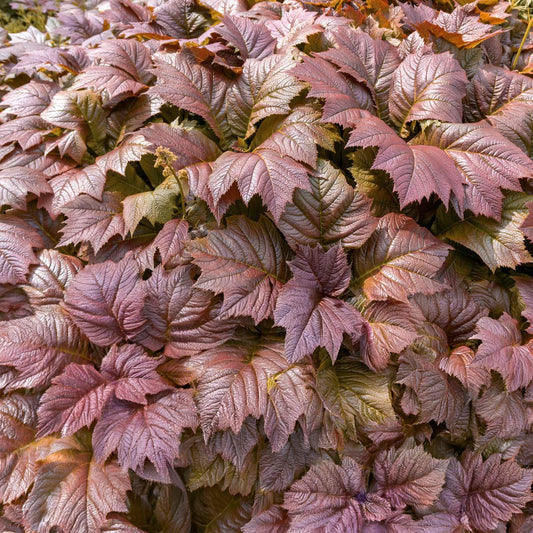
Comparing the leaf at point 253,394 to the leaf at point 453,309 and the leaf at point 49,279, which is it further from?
the leaf at point 49,279

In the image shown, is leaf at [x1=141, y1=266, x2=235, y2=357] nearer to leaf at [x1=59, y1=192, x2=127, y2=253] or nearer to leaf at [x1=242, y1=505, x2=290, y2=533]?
leaf at [x1=59, y1=192, x2=127, y2=253]

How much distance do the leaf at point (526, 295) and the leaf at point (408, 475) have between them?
24.6 inches

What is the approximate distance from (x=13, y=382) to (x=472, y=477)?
1.77m

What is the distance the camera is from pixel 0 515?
1811mm

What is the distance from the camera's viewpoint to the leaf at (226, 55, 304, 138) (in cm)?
188

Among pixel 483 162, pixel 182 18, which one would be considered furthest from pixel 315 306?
pixel 182 18

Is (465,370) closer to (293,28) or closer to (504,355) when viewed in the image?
(504,355)

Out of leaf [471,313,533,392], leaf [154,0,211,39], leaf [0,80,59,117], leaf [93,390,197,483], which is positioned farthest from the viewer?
leaf [154,0,211,39]

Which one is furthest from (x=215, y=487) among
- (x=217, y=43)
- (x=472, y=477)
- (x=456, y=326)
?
(x=217, y=43)

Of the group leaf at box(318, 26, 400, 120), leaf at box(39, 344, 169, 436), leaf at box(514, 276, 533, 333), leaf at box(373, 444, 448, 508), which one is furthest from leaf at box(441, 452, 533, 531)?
leaf at box(318, 26, 400, 120)

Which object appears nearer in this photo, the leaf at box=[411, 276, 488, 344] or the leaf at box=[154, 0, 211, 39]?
the leaf at box=[411, 276, 488, 344]

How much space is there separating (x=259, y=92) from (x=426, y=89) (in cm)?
70

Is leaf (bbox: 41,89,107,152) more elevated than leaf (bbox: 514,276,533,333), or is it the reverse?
leaf (bbox: 41,89,107,152)

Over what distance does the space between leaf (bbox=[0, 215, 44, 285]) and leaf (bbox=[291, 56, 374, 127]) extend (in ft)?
4.35
